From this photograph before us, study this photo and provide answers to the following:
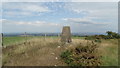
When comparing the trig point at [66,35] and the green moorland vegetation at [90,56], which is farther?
the trig point at [66,35]

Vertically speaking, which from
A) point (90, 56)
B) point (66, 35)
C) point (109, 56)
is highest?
point (66, 35)

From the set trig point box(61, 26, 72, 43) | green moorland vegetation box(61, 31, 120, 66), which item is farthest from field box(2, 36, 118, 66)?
trig point box(61, 26, 72, 43)

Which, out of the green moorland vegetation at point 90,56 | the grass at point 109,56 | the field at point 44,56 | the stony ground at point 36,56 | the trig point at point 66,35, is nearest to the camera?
the green moorland vegetation at point 90,56

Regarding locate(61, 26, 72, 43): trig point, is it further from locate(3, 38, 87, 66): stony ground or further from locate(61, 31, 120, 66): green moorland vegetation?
locate(61, 31, 120, 66): green moorland vegetation

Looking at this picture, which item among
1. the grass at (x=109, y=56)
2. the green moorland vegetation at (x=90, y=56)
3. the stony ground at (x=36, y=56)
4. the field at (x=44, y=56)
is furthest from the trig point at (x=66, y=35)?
the grass at (x=109, y=56)

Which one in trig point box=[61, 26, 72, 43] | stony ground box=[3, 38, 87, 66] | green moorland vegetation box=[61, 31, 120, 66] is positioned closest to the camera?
green moorland vegetation box=[61, 31, 120, 66]

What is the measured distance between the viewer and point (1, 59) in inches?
501

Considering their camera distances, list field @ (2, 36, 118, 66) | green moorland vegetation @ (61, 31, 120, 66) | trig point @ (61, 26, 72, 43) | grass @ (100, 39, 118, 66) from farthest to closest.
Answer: trig point @ (61, 26, 72, 43) → field @ (2, 36, 118, 66) → grass @ (100, 39, 118, 66) → green moorland vegetation @ (61, 31, 120, 66)

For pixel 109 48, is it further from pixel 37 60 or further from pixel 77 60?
pixel 37 60

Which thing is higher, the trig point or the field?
the trig point

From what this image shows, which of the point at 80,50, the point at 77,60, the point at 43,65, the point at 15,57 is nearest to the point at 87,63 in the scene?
the point at 77,60

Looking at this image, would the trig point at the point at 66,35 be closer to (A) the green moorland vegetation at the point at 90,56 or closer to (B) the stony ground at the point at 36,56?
(B) the stony ground at the point at 36,56

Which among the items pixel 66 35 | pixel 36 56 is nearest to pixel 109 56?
pixel 66 35

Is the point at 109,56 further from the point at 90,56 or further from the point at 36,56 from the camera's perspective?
the point at 36,56
